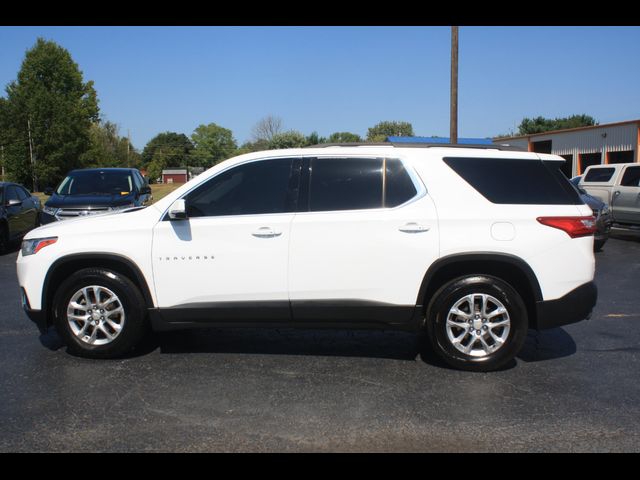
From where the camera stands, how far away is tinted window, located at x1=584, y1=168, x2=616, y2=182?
15594mm

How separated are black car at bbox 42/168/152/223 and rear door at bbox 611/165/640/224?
1150 cm

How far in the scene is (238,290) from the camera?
195 inches

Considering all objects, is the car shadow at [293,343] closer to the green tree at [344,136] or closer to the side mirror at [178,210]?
the side mirror at [178,210]

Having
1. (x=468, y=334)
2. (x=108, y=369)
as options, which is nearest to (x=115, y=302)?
(x=108, y=369)

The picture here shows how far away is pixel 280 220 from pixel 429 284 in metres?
1.35

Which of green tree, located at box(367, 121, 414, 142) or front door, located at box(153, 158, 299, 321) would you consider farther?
green tree, located at box(367, 121, 414, 142)

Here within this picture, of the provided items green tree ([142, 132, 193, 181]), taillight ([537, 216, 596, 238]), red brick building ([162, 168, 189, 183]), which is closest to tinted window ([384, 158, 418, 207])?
taillight ([537, 216, 596, 238])

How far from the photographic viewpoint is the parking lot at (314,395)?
11.9ft

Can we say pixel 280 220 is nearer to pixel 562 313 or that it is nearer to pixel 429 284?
pixel 429 284

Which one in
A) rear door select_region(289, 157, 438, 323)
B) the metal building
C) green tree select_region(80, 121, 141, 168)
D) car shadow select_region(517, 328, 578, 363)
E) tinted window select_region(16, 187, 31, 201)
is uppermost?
green tree select_region(80, 121, 141, 168)

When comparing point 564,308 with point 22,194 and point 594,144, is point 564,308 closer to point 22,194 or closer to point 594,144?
point 22,194

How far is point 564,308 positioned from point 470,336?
788 millimetres

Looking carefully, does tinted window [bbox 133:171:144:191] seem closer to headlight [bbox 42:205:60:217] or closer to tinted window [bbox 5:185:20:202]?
headlight [bbox 42:205:60:217]

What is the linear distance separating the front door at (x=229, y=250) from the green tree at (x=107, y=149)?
5875 cm
